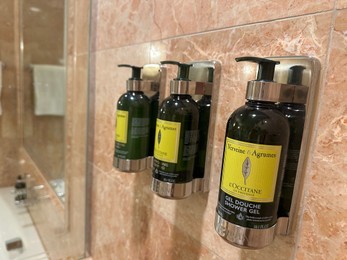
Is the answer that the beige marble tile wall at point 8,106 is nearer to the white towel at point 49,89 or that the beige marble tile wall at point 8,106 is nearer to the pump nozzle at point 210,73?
the white towel at point 49,89

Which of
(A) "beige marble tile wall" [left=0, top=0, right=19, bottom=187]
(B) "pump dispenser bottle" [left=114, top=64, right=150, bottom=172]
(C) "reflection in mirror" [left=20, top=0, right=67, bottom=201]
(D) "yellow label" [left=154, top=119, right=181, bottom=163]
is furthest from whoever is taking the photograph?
(A) "beige marble tile wall" [left=0, top=0, right=19, bottom=187]

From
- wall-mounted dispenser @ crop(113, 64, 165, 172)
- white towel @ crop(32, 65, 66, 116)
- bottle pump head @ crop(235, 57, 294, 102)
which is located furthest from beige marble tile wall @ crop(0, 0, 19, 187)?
bottle pump head @ crop(235, 57, 294, 102)

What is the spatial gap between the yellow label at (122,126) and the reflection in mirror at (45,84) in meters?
0.67

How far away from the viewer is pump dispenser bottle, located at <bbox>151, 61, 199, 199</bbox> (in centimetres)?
45

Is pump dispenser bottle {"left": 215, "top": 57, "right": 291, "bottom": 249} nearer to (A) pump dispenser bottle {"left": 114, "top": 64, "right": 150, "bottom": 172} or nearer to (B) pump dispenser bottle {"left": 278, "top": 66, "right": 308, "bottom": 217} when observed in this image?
(B) pump dispenser bottle {"left": 278, "top": 66, "right": 308, "bottom": 217}

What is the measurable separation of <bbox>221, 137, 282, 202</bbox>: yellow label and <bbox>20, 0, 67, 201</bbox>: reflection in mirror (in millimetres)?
970

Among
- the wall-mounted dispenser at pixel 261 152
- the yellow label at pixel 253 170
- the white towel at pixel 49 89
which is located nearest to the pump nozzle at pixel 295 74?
the wall-mounted dispenser at pixel 261 152

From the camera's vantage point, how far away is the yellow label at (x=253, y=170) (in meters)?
0.32

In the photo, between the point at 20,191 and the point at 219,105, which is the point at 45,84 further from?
the point at 219,105

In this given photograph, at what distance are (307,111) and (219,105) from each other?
16 cm

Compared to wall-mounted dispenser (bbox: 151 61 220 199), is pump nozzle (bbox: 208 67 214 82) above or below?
above

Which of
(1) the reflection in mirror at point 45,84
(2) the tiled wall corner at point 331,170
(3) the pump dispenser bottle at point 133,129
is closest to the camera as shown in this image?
(2) the tiled wall corner at point 331,170

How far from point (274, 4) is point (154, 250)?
61 cm

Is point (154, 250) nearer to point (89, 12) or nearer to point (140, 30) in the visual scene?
point (140, 30)
